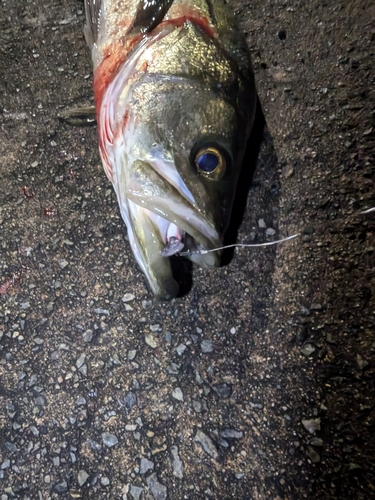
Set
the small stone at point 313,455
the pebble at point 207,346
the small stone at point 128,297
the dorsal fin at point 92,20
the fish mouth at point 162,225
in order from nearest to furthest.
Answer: the fish mouth at point 162,225 → the small stone at point 313,455 → the pebble at point 207,346 → the small stone at point 128,297 → the dorsal fin at point 92,20

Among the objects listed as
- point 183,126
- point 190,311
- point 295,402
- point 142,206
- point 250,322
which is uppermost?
point 183,126

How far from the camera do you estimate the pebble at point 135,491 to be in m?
1.64

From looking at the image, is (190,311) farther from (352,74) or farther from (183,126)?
(352,74)

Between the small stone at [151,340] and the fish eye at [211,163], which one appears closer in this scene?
the fish eye at [211,163]

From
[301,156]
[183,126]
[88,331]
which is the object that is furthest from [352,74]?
[88,331]

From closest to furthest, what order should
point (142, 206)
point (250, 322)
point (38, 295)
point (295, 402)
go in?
point (142, 206), point (295, 402), point (250, 322), point (38, 295)

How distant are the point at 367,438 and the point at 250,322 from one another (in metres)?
0.64

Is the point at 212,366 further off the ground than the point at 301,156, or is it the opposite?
the point at 301,156

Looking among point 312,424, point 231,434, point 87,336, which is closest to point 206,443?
point 231,434

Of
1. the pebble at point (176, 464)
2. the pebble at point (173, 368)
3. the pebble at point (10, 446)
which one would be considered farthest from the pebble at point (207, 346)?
the pebble at point (10, 446)

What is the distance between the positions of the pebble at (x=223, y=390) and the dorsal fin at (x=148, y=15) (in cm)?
158

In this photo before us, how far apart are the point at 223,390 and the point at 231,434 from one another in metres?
0.17

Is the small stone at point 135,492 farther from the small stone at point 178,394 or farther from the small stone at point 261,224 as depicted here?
the small stone at point 261,224

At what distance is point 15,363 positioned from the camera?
189 centimetres
